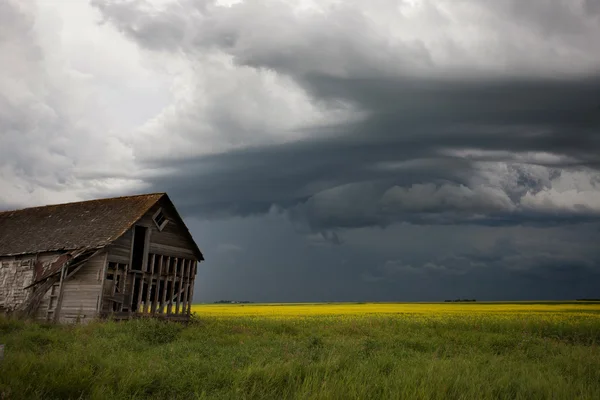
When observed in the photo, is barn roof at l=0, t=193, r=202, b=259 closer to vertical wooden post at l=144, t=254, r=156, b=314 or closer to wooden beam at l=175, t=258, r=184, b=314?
vertical wooden post at l=144, t=254, r=156, b=314

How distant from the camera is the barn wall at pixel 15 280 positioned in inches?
1114

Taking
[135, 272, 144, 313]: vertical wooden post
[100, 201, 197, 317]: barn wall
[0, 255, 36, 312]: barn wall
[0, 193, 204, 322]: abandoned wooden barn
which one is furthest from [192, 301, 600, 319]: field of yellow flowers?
[0, 255, 36, 312]: barn wall

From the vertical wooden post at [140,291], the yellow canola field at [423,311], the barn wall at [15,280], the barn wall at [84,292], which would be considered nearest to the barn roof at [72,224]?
the barn wall at [15,280]

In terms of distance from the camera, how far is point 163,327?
21.0 metres

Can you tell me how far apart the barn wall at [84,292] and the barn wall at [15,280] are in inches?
127

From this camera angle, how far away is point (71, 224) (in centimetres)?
3050

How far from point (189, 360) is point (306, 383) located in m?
4.25

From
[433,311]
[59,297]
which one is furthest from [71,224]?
[433,311]

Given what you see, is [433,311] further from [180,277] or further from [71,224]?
[71,224]

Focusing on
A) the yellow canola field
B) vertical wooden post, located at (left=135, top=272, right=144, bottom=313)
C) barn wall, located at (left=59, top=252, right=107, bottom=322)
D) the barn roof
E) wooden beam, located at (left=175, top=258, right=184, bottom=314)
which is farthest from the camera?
the yellow canola field

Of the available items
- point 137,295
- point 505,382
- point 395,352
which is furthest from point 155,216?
point 505,382

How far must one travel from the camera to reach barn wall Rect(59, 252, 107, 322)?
25688 mm

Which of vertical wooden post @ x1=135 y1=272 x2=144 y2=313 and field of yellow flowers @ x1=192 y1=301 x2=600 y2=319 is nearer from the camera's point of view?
vertical wooden post @ x1=135 y1=272 x2=144 y2=313

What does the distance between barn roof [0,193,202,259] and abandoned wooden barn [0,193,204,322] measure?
0.08 meters
